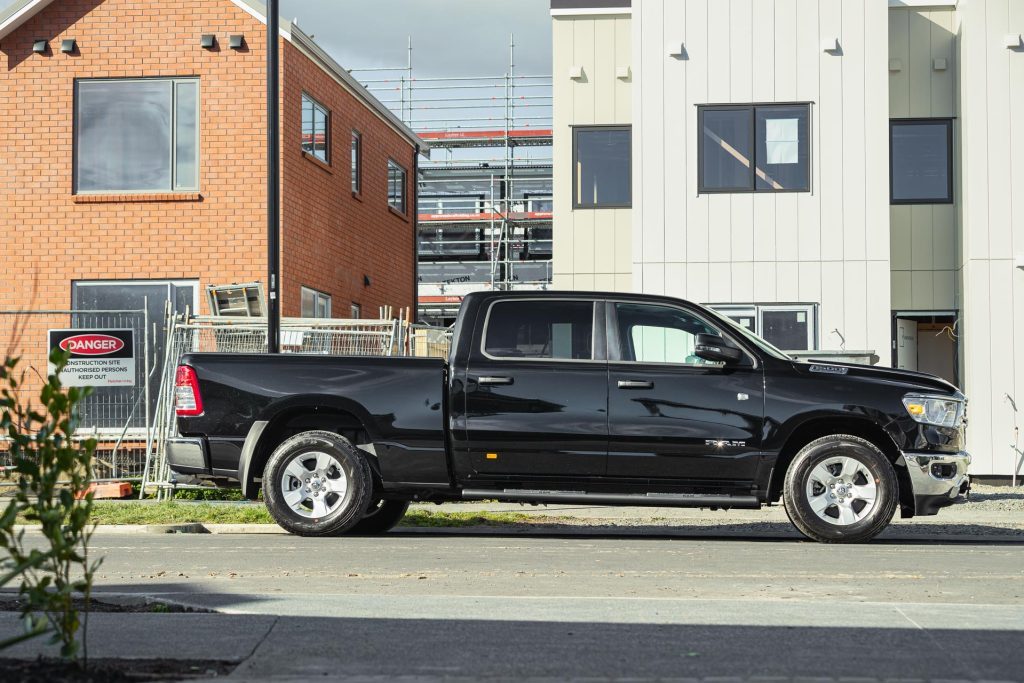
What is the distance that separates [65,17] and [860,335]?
1205cm

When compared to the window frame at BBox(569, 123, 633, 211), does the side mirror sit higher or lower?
lower

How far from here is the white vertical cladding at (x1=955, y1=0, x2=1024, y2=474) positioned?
18.3 metres

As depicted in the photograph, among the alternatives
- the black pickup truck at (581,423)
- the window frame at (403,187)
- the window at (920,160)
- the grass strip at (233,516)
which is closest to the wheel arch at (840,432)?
the black pickup truck at (581,423)

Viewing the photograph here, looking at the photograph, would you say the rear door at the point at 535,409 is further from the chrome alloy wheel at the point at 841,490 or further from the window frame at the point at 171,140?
the window frame at the point at 171,140

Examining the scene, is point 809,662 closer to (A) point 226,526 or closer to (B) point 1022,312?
(A) point 226,526

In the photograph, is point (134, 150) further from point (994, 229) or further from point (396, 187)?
point (994, 229)

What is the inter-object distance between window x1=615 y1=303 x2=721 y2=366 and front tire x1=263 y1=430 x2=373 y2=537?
7.47 feet

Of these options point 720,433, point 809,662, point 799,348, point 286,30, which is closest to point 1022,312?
point 799,348

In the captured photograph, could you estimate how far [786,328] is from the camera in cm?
1866

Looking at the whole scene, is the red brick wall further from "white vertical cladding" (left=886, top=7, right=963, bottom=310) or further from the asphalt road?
the asphalt road

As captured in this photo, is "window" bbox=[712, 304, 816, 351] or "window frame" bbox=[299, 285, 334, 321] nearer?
"window" bbox=[712, 304, 816, 351]

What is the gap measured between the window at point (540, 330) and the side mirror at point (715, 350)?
86cm

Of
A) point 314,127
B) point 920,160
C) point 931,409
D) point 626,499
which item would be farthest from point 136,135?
point 931,409

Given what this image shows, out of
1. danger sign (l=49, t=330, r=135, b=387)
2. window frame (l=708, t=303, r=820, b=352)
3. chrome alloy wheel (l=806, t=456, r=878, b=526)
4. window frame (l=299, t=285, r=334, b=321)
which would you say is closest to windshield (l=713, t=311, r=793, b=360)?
chrome alloy wheel (l=806, t=456, r=878, b=526)
